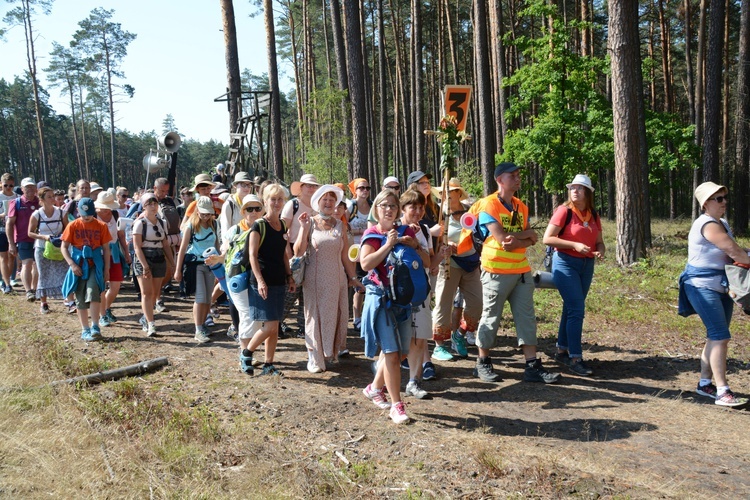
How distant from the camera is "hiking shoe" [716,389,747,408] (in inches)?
208

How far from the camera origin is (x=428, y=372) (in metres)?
6.28

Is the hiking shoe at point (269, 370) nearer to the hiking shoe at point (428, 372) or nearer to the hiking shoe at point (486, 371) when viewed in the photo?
the hiking shoe at point (428, 372)

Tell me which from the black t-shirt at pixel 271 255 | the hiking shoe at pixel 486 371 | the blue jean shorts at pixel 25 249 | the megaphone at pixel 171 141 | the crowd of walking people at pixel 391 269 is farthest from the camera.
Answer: the megaphone at pixel 171 141

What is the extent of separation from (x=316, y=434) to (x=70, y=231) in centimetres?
489

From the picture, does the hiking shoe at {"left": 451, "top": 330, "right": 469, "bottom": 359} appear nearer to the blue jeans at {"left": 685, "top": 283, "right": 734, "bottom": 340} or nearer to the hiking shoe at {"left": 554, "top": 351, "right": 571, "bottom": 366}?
the hiking shoe at {"left": 554, "top": 351, "right": 571, "bottom": 366}

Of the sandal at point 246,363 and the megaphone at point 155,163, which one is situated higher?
the megaphone at point 155,163

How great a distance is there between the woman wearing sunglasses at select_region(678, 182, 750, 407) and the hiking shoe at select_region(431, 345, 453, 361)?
265 centimetres

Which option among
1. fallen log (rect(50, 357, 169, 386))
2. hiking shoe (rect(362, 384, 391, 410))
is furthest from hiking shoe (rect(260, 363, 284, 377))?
hiking shoe (rect(362, 384, 391, 410))

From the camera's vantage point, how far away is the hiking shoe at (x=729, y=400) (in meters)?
5.28

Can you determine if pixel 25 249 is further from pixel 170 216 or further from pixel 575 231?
pixel 575 231

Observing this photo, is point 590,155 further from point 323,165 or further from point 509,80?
point 323,165

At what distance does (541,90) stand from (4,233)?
13.8 metres

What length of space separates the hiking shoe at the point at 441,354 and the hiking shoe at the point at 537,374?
1081 millimetres

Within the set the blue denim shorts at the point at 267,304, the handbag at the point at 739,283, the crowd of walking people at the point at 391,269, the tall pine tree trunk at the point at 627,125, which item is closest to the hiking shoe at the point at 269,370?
the crowd of walking people at the point at 391,269
